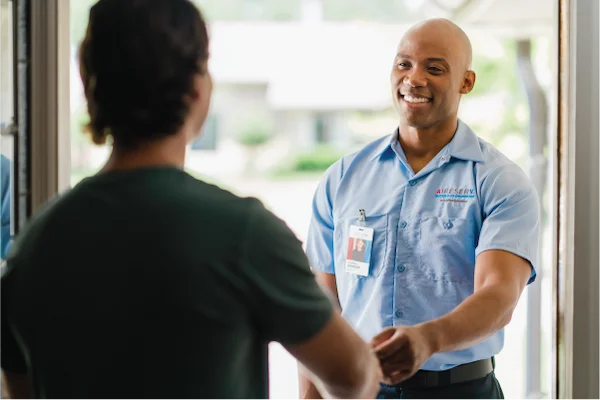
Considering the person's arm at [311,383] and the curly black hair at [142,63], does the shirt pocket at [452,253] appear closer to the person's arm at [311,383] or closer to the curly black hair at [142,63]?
the person's arm at [311,383]

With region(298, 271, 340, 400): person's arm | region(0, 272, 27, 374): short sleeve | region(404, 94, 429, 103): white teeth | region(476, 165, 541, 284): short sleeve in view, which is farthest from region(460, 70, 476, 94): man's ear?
region(0, 272, 27, 374): short sleeve

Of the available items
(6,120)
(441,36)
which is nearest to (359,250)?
(441,36)

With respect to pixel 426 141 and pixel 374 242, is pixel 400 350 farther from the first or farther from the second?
pixel 426 141

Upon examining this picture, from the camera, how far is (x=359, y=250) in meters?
1.91

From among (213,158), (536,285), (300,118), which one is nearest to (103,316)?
(536,285)

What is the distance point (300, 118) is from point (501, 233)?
22.1 meters

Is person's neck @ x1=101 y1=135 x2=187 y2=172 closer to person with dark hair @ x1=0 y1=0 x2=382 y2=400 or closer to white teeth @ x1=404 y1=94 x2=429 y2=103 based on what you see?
person with dark hair @ x1=0 y1=0 x2=382 y2=400

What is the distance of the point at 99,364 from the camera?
3.10 feet

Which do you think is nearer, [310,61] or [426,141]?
[426,141]

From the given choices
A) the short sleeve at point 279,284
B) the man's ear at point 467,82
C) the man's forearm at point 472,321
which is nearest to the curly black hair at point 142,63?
the short sleeve at point 279,284

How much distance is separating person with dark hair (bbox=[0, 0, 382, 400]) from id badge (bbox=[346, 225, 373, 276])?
88cm

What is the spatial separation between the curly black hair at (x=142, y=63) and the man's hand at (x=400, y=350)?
69 centimetres

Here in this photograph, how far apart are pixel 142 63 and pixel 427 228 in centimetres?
105

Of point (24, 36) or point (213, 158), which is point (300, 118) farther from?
point (24, 36)
